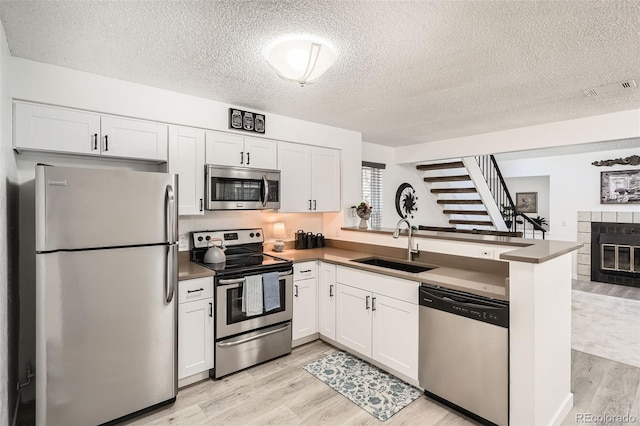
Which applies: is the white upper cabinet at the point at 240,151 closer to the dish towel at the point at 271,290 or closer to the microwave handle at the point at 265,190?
the microwave handle at the point at 265,190

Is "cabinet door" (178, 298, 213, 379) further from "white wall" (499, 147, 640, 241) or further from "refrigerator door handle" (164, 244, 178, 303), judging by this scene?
"white wall" (499, 147, 640, 241)

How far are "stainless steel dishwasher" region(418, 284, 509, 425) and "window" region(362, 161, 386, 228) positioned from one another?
9.21ft

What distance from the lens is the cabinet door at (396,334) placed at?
2.58m

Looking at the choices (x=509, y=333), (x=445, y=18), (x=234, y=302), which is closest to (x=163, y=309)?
(x=234, y=302)

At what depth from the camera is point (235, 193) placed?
320 centimetres

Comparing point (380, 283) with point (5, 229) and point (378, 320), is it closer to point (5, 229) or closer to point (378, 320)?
point (378, 320)

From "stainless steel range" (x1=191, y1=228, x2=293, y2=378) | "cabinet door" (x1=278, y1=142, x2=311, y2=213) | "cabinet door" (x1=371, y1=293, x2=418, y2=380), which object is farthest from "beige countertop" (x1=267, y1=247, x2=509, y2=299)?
"cabinet door" (x1=278, y1=142, x2=311, y2=213)

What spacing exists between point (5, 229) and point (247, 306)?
1713 mm

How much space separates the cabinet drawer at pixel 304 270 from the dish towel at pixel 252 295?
0.46 m

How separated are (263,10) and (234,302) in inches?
87.2

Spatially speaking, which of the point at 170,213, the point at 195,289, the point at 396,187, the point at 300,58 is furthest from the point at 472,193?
the point at 170,213

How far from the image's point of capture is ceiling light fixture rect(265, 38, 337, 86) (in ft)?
6.39

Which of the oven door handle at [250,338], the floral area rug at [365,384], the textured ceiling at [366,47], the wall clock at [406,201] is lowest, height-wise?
the floral area rug at [365,384]

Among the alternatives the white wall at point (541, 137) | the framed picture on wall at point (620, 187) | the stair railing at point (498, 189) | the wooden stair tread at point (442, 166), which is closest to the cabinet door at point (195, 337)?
the white wall at point (541, 137)
